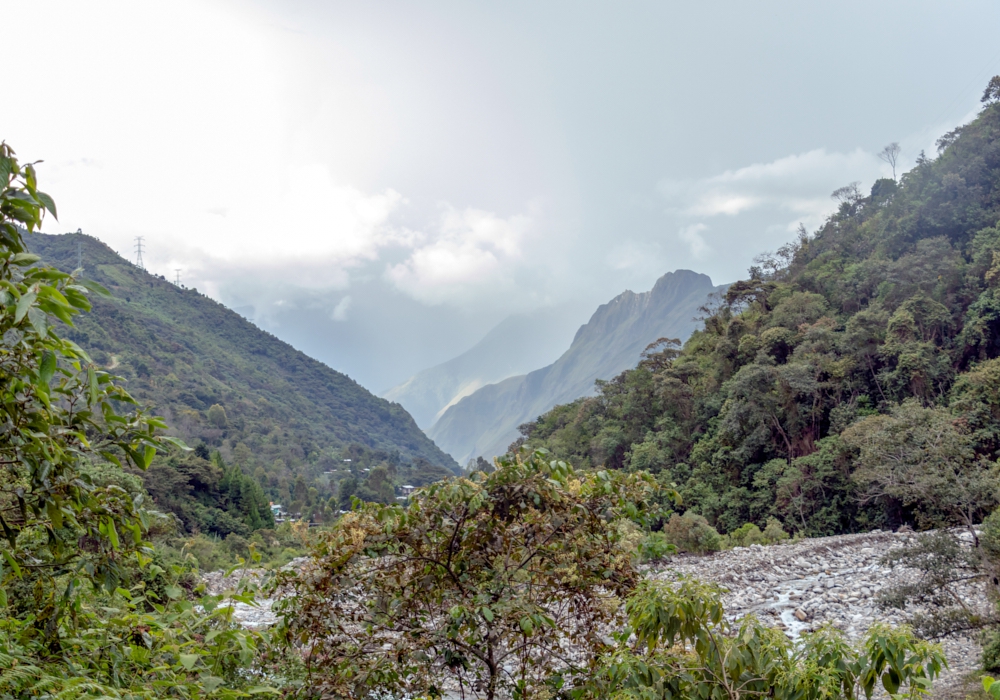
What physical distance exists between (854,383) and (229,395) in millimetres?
44943

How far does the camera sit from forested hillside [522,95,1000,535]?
14188 millimetres

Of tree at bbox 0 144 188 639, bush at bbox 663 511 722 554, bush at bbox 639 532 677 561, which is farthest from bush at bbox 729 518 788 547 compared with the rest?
tree at bbox 0 144 188 639

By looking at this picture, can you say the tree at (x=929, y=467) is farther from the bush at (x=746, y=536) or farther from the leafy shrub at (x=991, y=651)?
the bush at (x=746, y=536)

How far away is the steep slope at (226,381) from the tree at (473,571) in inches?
1172

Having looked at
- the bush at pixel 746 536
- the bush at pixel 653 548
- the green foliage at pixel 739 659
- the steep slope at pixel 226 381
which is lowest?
the bush at pixel 746 536

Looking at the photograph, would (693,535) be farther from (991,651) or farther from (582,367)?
(582,367)

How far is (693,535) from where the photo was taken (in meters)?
17.3

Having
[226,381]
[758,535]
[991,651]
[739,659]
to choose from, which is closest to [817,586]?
[758,535]

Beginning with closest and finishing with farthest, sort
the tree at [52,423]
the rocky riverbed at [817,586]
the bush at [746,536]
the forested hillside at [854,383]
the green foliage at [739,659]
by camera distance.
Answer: the tree at [52,423] → the green foliage at [739,659] → the rocky riverbed at [817,586] → the forested hillside at [854,383] → the bush at [746,536]

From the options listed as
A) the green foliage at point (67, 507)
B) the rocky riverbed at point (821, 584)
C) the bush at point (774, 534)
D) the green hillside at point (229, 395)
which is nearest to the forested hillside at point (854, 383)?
the bush at point (774, 534)

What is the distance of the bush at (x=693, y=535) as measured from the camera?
16953 mm

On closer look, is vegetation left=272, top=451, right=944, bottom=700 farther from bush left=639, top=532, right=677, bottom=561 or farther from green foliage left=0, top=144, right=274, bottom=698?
green foliage left=0, top=144, right=274, bottom=698

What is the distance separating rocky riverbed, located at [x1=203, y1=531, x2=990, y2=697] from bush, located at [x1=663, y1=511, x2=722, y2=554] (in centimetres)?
66

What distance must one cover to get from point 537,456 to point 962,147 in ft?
93.7
